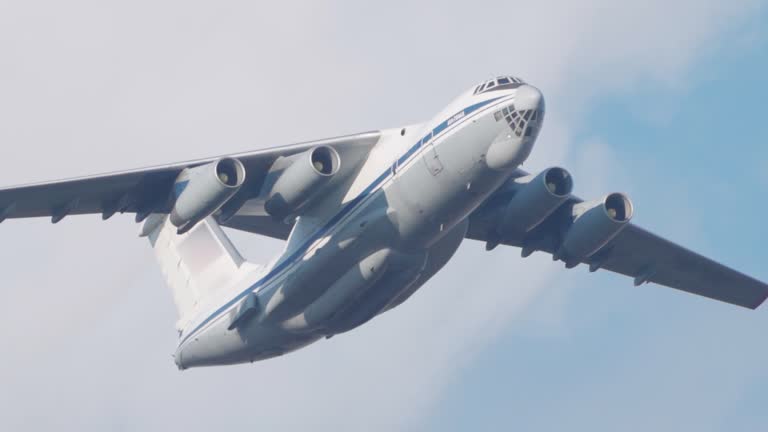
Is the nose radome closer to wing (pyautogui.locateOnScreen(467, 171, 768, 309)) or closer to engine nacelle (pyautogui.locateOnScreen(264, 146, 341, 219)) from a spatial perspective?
engine nacelle (pyautogui.locateOnScreen(264, 146, 341, 219))

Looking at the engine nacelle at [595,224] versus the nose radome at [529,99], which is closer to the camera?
the nose radome at [529,99]

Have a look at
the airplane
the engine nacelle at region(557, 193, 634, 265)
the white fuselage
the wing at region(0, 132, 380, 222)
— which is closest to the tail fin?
the airplane

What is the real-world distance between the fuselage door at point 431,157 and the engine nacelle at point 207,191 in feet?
7.00

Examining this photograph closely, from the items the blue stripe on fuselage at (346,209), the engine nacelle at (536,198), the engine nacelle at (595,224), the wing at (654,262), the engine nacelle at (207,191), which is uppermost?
the engine nacelle at (207,191)

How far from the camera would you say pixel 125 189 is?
18.5 metres

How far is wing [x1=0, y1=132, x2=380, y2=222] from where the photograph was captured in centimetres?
1802

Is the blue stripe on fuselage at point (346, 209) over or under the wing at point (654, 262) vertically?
over

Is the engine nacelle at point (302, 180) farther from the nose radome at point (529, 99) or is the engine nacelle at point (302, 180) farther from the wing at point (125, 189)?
the nose radome at point (529, 99)

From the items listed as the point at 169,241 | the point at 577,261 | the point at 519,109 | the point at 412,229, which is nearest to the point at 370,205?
the point at 412,229

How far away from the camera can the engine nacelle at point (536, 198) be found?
61.3 feet

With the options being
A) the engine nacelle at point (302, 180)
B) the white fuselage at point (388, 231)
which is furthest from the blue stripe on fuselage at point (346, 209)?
the engine nacelle at point (302, 180)

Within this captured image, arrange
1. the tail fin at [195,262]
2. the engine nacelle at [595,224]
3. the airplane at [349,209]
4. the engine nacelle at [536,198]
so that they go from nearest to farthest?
the airplane at [349,209] < the engine nacelle at [536,198] < the engine nacelle at [595,224] < the tail fin at [195,262]

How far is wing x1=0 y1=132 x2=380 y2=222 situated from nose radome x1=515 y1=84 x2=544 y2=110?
2.32 metres

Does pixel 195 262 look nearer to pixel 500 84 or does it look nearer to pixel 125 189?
pixel 125 189
